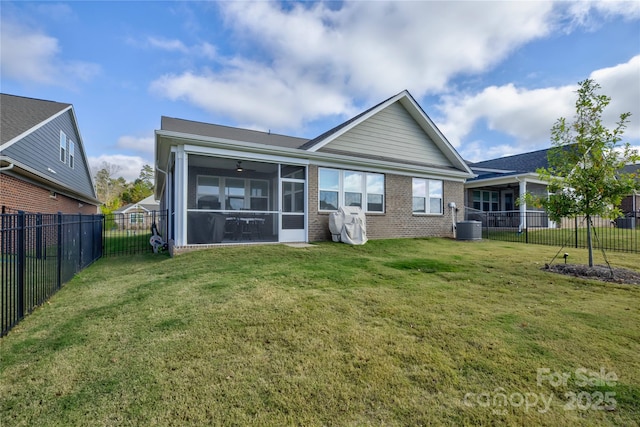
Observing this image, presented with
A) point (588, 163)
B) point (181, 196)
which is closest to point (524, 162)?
point (588, 163)

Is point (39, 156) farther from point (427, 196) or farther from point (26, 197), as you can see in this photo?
point (427, 196)

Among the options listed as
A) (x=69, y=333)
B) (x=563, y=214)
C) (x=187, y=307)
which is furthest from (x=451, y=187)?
(x=69, y=333)

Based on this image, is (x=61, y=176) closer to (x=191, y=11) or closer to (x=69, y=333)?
(x=191, y=11)

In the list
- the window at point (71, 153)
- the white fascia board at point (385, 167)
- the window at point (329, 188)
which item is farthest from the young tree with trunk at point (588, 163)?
the window at point (71, 153)

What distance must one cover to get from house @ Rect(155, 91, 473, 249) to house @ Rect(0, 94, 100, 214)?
175 inches

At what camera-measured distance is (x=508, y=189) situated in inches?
757

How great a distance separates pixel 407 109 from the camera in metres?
12.6

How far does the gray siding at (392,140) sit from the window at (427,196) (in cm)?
108

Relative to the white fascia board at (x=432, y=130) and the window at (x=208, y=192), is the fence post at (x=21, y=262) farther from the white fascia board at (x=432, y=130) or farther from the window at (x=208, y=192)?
the white fascia board at (x=432, y=130)

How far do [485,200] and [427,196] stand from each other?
915cm

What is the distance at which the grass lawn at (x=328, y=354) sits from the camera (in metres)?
2.02

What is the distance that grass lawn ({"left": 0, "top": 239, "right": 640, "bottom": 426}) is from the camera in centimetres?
202

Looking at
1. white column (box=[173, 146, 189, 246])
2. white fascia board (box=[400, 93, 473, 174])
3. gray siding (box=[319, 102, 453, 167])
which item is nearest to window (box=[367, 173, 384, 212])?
gray siding (box=[319, 102, 453, 167])

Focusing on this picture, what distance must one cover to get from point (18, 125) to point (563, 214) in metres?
18.4
